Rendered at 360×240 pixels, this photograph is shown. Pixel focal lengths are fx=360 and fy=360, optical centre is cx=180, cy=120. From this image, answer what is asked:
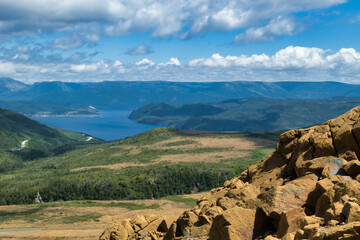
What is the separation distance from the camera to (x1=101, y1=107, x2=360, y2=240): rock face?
18.0 m

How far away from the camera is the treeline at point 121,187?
129000 millimetres

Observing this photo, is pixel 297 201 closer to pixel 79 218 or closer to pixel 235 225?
pixel 235 225

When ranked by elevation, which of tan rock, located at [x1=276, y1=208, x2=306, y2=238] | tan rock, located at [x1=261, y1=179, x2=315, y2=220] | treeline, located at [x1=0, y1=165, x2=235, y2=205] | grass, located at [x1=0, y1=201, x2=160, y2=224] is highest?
tan rock, located at [x1=261, y1=179, x2=315, y2=220]

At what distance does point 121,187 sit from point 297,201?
11777 centimetres

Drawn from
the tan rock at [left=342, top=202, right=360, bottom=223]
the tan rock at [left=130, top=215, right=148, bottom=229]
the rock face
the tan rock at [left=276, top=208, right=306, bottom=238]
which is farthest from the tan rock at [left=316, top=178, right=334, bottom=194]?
the tan rock at [left=130, top=215, right=148, bottom=229]

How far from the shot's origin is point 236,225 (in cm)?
2264

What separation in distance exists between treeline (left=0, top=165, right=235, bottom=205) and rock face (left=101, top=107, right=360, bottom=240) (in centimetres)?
10236

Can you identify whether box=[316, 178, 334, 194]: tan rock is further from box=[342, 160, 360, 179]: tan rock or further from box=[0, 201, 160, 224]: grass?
box=[0, 201, 160, 224]: grass

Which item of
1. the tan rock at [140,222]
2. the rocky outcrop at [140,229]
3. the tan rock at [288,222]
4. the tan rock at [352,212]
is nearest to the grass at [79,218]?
the tan rock at [140,222]

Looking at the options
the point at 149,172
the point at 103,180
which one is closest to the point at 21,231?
the point at 103,180

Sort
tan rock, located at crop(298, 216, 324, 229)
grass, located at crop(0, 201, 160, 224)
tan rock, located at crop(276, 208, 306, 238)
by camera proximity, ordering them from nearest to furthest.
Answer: tan rock, located at crop(298, 216, 324, 229) → tan rock, located at crop(276, 208, 306, 238) → grass, located at crop(0, 201, 160, 224)

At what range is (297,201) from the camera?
23031 mm

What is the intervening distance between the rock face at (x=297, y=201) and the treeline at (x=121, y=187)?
336 feet

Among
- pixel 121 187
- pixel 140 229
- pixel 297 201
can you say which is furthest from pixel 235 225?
pixel 121 187
